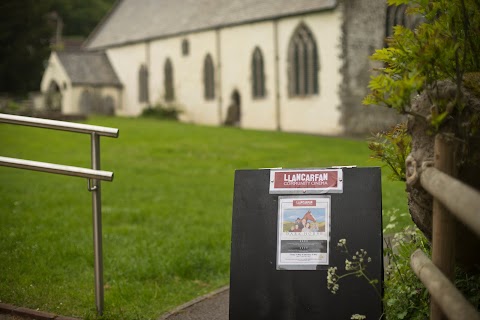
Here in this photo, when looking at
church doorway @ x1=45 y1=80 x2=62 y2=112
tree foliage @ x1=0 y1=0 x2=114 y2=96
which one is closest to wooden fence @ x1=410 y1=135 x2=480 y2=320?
tree foliage @ x1=0 y1=0 x2=114 y2=96

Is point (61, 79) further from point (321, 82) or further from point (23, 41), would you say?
point (321, 82)

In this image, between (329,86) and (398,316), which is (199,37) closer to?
(329,86)

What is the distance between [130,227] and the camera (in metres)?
9.02

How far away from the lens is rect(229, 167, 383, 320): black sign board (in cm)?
431

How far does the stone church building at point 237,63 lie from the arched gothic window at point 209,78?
6cm

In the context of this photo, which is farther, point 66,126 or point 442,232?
point 66,126

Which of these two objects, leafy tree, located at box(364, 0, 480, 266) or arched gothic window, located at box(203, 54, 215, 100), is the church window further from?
leafy tree, located at box(364, 0, 480, 266)

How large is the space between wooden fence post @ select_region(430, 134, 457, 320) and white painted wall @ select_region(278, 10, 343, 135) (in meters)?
25.6

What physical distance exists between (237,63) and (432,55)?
102ft

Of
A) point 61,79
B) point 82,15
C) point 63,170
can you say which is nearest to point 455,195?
point 63,170

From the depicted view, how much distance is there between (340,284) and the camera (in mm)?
4312

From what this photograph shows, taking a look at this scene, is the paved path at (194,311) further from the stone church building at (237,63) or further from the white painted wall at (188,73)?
the white painted wall at (188,73)

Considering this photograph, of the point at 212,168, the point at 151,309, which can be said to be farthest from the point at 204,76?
the point at 151,309

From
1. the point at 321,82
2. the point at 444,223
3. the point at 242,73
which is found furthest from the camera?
the point at 242,73
